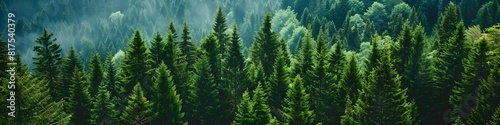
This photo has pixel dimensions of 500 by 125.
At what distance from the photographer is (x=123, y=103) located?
53.4 metres

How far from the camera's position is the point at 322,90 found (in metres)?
54.8

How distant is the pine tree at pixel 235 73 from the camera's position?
5788 cm

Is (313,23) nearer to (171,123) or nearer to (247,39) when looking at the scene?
(247,39)

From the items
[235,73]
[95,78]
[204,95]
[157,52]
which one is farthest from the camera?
[95,78]

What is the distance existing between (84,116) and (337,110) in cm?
2661

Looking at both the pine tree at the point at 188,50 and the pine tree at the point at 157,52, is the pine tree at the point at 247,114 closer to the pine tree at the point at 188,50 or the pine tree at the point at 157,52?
the pine tree at the point at 157,52

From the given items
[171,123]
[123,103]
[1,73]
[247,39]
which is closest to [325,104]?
[171,123]

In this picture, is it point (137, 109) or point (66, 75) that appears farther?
point (66, 75)

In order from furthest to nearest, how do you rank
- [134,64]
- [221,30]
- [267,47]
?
[221,30] < [267,47] < [134,64]

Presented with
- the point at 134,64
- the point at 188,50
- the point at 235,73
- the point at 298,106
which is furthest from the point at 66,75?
the point at 298,106

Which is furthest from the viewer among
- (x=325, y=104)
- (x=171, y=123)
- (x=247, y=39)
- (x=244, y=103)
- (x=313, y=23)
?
(x=247, y=39)

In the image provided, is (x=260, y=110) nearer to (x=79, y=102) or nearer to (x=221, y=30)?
(x=79, y=102)

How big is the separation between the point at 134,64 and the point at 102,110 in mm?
7155

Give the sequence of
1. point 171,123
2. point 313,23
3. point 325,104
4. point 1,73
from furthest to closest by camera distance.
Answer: point 313,23
point 325,104
point 171,123
point 1,73
